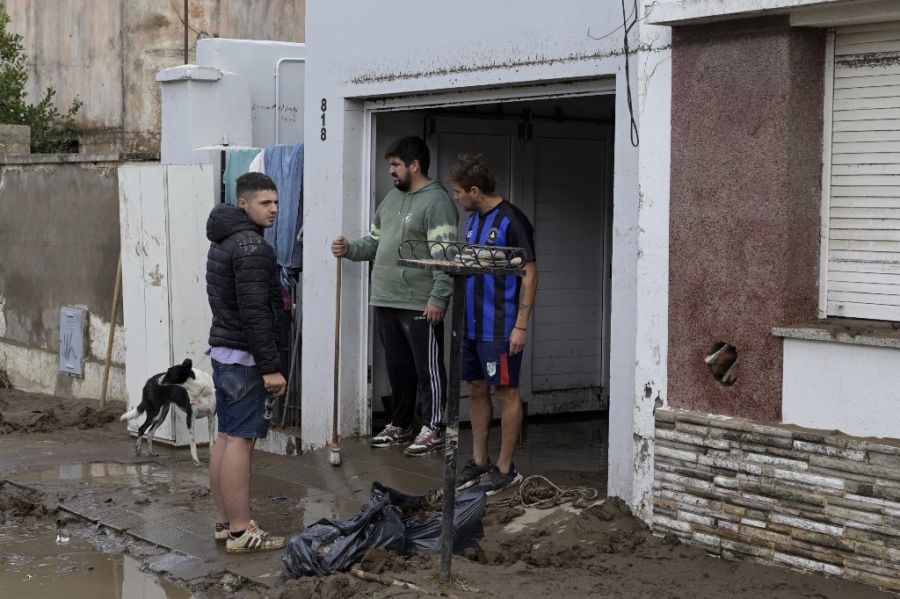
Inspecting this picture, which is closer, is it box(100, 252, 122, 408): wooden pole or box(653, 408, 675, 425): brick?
box(653, 408, 675, 425): brick

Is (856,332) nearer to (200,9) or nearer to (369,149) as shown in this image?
(369,149)

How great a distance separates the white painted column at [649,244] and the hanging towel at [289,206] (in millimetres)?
3654

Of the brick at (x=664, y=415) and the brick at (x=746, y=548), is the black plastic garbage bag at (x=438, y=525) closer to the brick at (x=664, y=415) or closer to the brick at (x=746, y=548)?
the brick at (x=664, y=415)

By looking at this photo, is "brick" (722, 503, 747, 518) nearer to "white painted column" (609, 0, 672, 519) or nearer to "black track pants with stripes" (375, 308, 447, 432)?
"white painted column" (609, 0, 672, 519)

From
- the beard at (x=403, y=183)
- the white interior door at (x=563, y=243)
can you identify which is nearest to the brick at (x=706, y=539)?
the beard at (x=403, y=183)

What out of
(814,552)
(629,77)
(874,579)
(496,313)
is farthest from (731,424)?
(629,77)

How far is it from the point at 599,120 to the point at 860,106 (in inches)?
179

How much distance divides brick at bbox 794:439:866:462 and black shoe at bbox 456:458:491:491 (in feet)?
7.77

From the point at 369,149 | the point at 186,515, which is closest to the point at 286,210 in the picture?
the point at 369,149

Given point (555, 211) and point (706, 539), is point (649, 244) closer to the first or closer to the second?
Answer: point (706, 539)

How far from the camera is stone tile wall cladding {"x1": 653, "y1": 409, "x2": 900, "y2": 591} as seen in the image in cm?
562

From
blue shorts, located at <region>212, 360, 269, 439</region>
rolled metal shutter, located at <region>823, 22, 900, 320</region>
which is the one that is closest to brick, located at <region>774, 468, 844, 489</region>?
rolled metal shutter, located at <region>823, 22, 900, 320</region>

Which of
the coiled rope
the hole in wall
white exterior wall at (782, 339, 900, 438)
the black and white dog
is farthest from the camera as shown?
the black and white dog

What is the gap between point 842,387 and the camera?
5.83 meters
